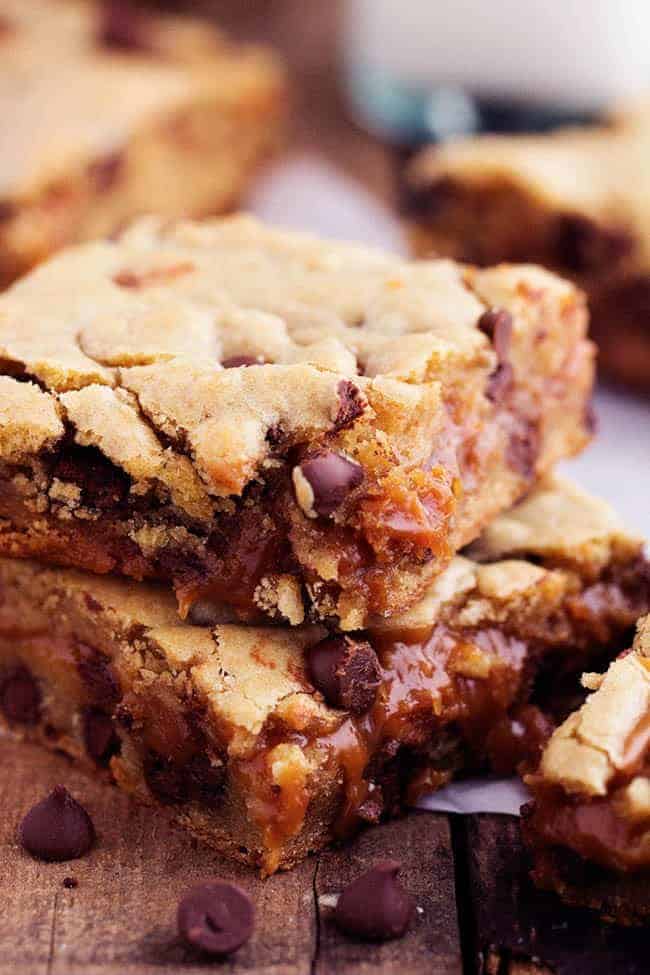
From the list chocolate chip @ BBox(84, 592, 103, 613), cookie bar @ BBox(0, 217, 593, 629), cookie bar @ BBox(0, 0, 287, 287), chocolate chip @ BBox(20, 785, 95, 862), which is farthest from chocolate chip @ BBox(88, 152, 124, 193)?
chocolate chip @ BBox(20, 785, 95, 862)

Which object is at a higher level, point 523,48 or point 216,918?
point 523,48

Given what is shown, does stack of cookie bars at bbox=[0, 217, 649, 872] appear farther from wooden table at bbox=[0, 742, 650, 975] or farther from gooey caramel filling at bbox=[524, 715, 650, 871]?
gooey caramel filling at bbox=[524, 715, 650, 871]

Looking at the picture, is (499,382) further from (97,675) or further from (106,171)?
(106,171)

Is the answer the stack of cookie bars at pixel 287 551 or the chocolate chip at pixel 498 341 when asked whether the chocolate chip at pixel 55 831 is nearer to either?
the stack of cookie bars at pixel 287 551

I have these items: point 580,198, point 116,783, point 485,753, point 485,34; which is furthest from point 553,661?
point 485,34

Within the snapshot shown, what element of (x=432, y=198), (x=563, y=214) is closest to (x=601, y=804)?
(x=563, y=214)
